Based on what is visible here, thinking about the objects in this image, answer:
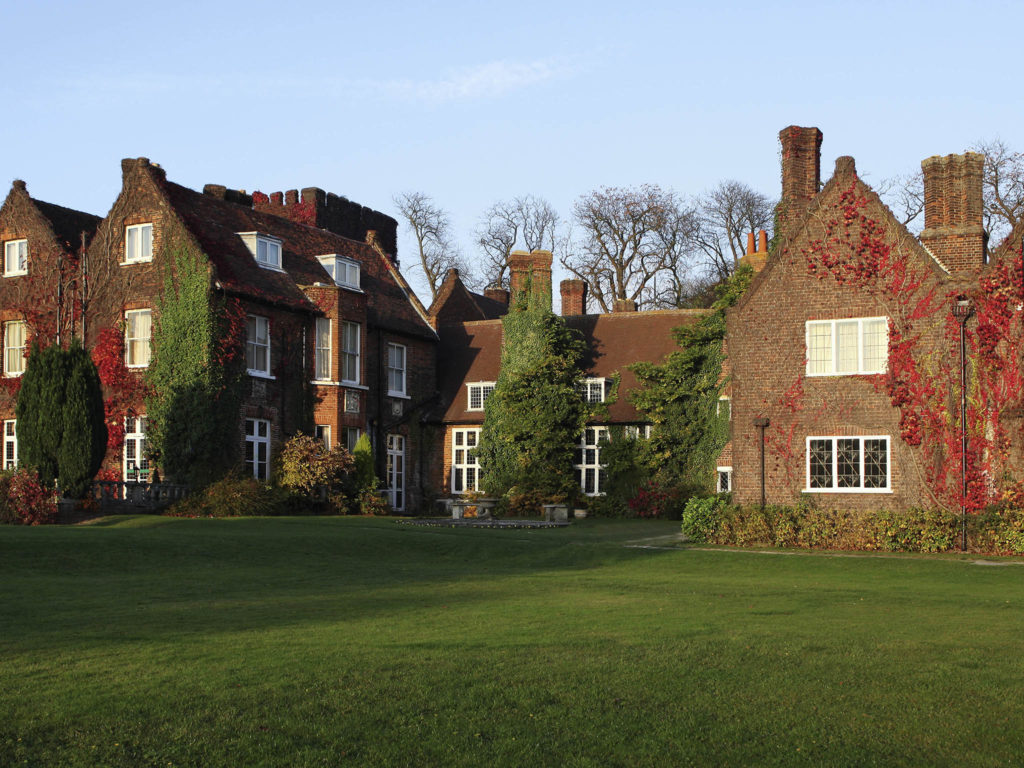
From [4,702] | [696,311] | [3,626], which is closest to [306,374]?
[696,311]

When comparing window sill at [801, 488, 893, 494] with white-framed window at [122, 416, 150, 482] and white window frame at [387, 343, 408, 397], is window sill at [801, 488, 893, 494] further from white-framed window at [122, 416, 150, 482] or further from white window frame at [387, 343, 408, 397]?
white-framed window at [122, 416, 150, 482]

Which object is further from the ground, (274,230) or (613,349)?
(274,230)

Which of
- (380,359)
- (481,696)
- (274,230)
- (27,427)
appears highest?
(274,230)

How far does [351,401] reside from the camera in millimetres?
37031

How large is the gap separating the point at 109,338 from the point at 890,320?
880 inches

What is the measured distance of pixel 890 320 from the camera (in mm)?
25766

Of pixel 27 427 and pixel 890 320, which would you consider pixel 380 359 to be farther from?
pixel 890 320

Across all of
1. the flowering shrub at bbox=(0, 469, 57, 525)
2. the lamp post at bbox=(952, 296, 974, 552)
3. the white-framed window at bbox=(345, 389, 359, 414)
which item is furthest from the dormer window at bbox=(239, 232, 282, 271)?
the lamp post at bbox=(952, 296, 974, 552)

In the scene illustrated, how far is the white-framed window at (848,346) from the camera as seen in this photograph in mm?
25969

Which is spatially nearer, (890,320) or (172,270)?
(890,320)

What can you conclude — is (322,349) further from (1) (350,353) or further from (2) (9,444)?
(2) (9,444)

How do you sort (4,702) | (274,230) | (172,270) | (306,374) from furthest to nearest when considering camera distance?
(274,230), (306,374), (172,270), (4,702)

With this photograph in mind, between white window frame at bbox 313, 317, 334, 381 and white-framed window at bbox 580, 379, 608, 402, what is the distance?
8.64m

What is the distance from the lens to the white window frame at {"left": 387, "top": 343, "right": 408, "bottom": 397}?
1560 inches
